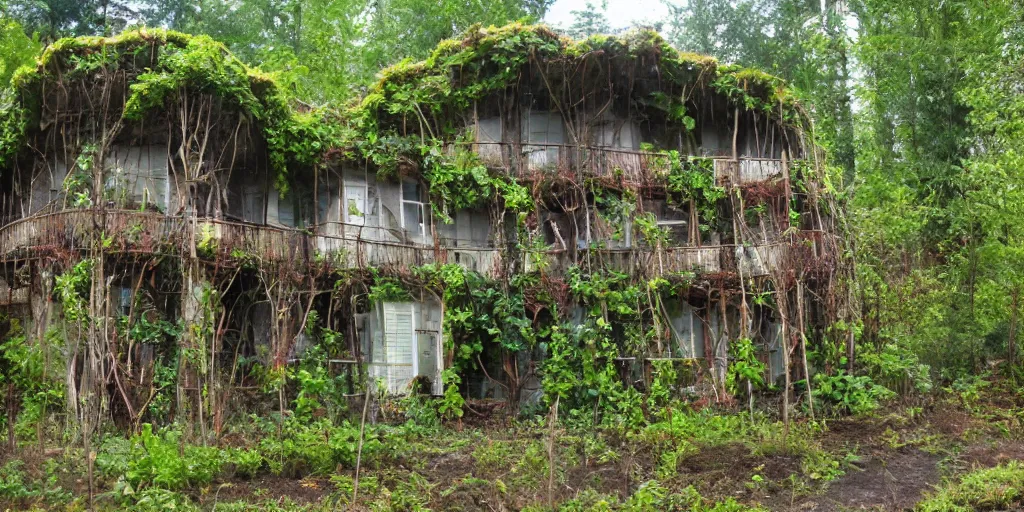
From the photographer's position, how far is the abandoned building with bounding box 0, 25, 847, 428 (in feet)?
62.1

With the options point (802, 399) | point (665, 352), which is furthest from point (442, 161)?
point (802, 399)

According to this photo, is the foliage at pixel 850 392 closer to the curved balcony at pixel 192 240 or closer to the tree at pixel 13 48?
the curved balcony at pixel 192 240

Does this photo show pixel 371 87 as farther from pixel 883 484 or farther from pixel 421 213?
pixel 883 484

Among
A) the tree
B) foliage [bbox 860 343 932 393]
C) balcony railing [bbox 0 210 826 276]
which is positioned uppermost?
the tree

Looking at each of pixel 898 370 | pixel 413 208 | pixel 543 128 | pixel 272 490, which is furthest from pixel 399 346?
pixel 898 370

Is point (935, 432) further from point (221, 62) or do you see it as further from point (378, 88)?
point (221, 62)

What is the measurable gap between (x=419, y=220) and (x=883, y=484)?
468 inches

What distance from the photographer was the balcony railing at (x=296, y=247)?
18.5 metres

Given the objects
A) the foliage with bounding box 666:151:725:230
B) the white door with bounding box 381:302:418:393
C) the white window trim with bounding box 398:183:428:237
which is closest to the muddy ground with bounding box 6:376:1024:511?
the white door with bounding box 381:302:418:393

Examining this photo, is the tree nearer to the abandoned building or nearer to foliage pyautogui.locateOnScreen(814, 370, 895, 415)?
the abandoned building

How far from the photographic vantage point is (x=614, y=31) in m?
23.2

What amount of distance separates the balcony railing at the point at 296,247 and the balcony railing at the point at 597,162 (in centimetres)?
206

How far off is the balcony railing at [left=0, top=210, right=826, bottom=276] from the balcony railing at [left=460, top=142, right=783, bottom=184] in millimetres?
2059

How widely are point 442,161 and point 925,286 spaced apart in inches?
430
